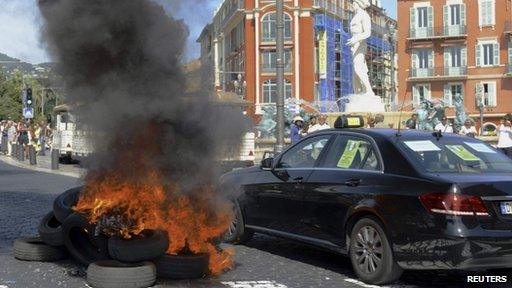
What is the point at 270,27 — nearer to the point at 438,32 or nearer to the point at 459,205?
the point at 438,32

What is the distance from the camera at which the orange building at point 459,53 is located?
217 ft

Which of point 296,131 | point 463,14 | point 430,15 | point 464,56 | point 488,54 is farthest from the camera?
point 430,15

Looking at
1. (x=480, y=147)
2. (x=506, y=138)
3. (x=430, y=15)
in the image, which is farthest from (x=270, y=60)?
(x=480, y=147)

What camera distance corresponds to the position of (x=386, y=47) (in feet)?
366

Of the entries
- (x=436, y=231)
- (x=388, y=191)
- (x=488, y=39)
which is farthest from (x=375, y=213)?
(x=488, y=39)

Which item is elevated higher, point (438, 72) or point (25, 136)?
point (438, 72)

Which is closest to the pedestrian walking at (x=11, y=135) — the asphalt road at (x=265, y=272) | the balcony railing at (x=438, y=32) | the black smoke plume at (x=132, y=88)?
the asphalt road at (x=265, y=272)

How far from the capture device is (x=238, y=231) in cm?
830

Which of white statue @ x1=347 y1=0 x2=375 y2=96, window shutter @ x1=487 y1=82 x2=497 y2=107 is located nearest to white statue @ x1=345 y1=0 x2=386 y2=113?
white statue @ x1=347 y1=0 x2=375 y2=96

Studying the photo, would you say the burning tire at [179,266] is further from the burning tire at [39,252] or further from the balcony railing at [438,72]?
the balcony railing at [438,72]

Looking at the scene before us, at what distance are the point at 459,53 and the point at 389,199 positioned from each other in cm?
6633

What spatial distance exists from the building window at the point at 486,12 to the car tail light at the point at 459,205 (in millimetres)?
65779

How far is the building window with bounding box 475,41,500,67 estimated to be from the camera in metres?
66.2

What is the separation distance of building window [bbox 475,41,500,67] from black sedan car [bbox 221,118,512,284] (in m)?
63.1
